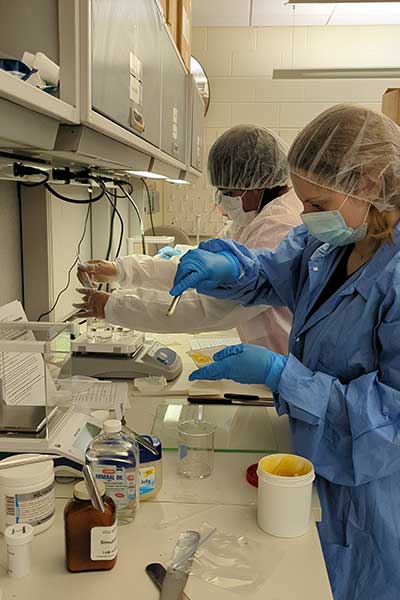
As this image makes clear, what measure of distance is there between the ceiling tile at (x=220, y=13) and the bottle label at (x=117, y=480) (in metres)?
3.50

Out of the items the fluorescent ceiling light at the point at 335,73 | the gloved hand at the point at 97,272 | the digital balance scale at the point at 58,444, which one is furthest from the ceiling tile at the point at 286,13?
the digital balance scale at the point at 58,444

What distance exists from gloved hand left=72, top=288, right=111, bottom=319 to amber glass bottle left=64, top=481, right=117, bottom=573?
2.92 feet

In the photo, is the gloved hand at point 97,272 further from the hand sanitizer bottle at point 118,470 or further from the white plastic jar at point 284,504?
the white plastic jar at point 284,504

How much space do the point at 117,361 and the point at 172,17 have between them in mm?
1258

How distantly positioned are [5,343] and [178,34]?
5.16 ft

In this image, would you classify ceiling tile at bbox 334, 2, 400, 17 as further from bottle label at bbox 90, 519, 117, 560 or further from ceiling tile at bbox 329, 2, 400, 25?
bottle label at bbox 90, 519, 117, 560

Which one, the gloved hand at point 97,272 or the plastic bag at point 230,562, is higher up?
the gloved hand at point 97,272

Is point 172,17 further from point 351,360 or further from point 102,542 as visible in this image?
point 102,542

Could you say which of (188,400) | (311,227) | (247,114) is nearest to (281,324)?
(188,400)

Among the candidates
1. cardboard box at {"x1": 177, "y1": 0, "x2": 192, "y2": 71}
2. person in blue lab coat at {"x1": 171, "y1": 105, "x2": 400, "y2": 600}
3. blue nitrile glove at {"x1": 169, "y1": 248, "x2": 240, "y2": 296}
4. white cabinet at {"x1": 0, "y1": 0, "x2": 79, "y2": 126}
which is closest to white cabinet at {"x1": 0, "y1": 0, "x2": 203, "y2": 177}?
white cabinet at {"x1": 0, "y1": 0, "x2": 79, "y2": 126}

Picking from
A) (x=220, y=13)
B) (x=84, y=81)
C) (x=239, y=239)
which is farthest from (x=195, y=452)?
(x=220, y=13)

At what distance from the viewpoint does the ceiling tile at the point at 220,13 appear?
3.72 meters

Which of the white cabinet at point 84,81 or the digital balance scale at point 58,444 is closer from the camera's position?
the white cabinet at point 84,81

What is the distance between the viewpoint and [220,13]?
12.8 feet
